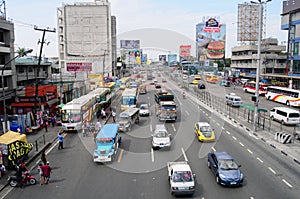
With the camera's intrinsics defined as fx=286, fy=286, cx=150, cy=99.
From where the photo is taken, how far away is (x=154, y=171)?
20.3m

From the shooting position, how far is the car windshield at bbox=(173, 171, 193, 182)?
16516 millimetres

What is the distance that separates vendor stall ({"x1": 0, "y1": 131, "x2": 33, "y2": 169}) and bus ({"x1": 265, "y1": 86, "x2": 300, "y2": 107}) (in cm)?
4316

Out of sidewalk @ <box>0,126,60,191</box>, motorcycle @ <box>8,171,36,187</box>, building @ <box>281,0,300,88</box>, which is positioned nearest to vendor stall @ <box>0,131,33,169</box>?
sidewalk @ <box>0,126,60,191</box>

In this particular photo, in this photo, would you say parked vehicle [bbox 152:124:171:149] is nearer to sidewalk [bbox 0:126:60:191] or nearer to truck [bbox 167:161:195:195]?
truck [bbox 167:161:195:195]

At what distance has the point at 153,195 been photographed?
652 inches

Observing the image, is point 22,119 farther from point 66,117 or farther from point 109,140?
point 109,140

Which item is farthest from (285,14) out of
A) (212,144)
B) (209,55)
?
(212,144)

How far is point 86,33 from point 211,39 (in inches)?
2031

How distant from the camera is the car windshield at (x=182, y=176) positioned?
650 inches

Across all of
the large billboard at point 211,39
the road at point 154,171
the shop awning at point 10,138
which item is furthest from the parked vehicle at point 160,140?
the large billboard at point 211,39

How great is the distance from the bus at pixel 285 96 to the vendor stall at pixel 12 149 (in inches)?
1699

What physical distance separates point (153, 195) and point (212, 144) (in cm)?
1158

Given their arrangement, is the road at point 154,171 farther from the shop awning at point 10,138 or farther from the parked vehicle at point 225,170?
the shop awning at point 10,138

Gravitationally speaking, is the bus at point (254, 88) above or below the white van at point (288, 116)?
above
